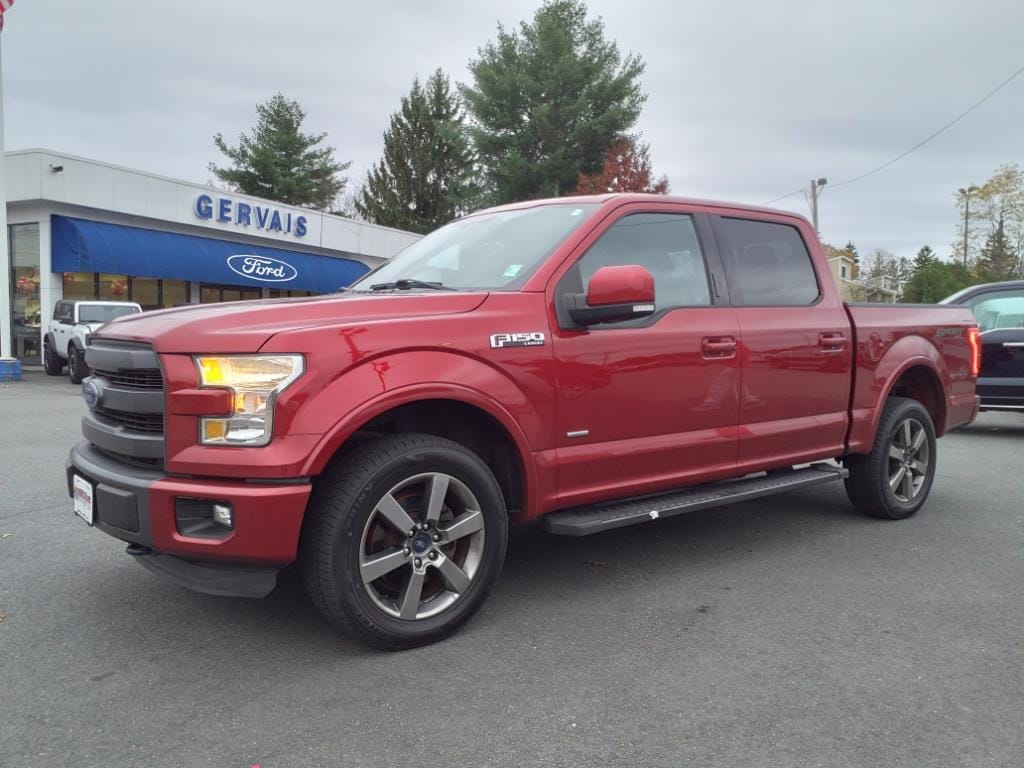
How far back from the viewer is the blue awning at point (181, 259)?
20.3 m

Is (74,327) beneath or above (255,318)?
above

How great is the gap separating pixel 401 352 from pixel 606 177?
32411 mm

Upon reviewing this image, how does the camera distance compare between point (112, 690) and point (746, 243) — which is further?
point (746, 243)

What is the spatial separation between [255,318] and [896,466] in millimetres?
4265

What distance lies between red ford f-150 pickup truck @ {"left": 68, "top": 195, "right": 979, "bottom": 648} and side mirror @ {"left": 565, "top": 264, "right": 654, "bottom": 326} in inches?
0.4

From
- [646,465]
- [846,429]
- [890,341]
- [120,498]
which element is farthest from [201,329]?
[890,341]

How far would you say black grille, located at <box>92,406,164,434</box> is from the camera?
3002 mm

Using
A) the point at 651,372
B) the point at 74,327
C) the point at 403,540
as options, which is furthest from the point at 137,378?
the point at 74,327

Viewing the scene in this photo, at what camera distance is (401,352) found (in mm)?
3113

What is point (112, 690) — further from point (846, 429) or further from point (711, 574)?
point (846, 429)

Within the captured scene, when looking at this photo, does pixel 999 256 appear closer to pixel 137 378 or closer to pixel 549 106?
pixel 549 106

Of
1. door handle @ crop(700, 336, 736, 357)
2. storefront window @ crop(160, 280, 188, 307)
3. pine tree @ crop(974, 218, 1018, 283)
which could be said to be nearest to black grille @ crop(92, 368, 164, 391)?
door handle @ crop(700, 336, 736, 357)

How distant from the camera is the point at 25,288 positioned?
2109cm

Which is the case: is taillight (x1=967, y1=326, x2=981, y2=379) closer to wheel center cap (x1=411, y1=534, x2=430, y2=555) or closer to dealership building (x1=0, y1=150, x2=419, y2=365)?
wheel center cap (x1=411, y1=534, x2=430, y2=555)
